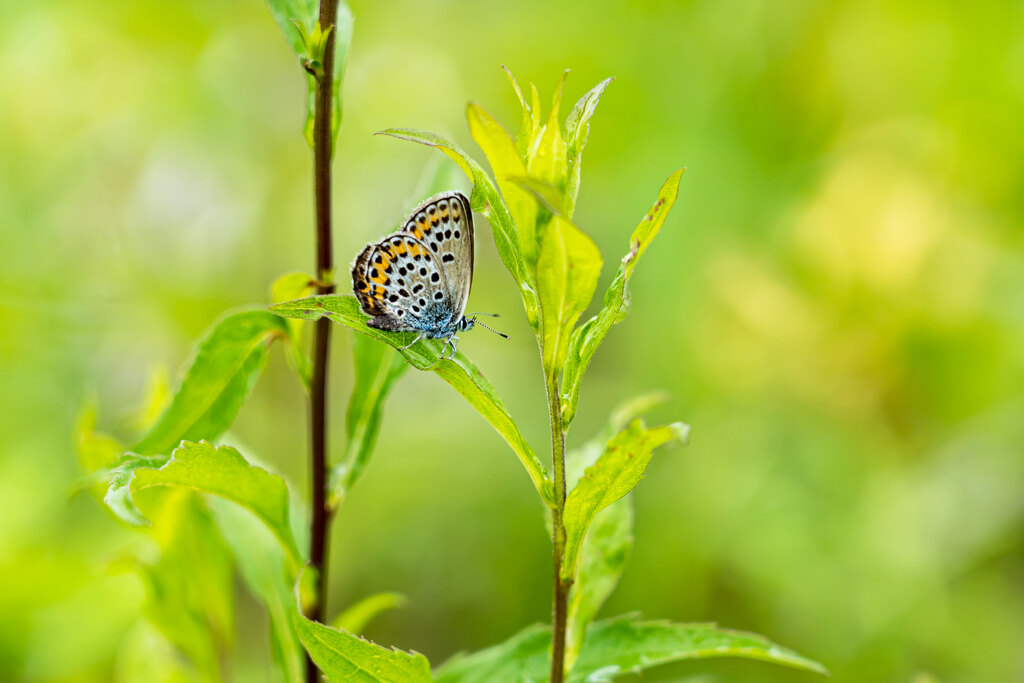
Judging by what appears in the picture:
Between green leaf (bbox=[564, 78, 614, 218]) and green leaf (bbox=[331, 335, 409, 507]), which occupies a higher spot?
green leaf (bbox=[564, 78, 614, 218])

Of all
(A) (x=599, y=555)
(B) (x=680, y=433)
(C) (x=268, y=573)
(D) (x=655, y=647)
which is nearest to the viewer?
(B) (x=680, y=433)

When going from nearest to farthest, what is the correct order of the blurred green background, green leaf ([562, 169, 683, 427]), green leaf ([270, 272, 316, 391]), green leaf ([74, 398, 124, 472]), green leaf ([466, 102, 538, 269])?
green leaf ([466, 102, 538, 269]), green leaf ([562, 169, 683, 427]), green leaf ([270, 272, 316, 391]), green leaf ([74, 398, 124, 472]), the blurred green background

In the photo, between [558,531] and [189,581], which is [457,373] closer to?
[558,531]

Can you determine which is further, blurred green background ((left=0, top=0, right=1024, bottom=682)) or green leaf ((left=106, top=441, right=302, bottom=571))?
blurred green background ((left=0, top=0, right=1024, bottom=682))

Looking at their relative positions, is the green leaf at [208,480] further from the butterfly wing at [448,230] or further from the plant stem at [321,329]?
the butterfly wing at [448,230]

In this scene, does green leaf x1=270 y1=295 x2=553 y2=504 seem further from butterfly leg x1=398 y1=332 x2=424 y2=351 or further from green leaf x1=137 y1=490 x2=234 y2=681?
green leaf x1=137 y1=490 x2=234 y2=681

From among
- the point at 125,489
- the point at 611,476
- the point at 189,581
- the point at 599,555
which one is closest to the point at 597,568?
the point at 599,555

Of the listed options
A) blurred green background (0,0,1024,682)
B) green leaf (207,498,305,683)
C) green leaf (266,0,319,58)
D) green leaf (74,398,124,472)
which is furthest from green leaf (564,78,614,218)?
blurred green background (0,0,1024,682)

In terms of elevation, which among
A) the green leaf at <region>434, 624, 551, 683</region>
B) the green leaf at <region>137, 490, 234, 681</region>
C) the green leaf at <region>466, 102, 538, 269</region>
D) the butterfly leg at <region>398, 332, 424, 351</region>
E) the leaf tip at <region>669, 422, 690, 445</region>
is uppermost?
the green leaf at <region>466, 102, 538, 269</region>

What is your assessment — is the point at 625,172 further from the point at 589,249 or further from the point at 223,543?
the point at 589,249
